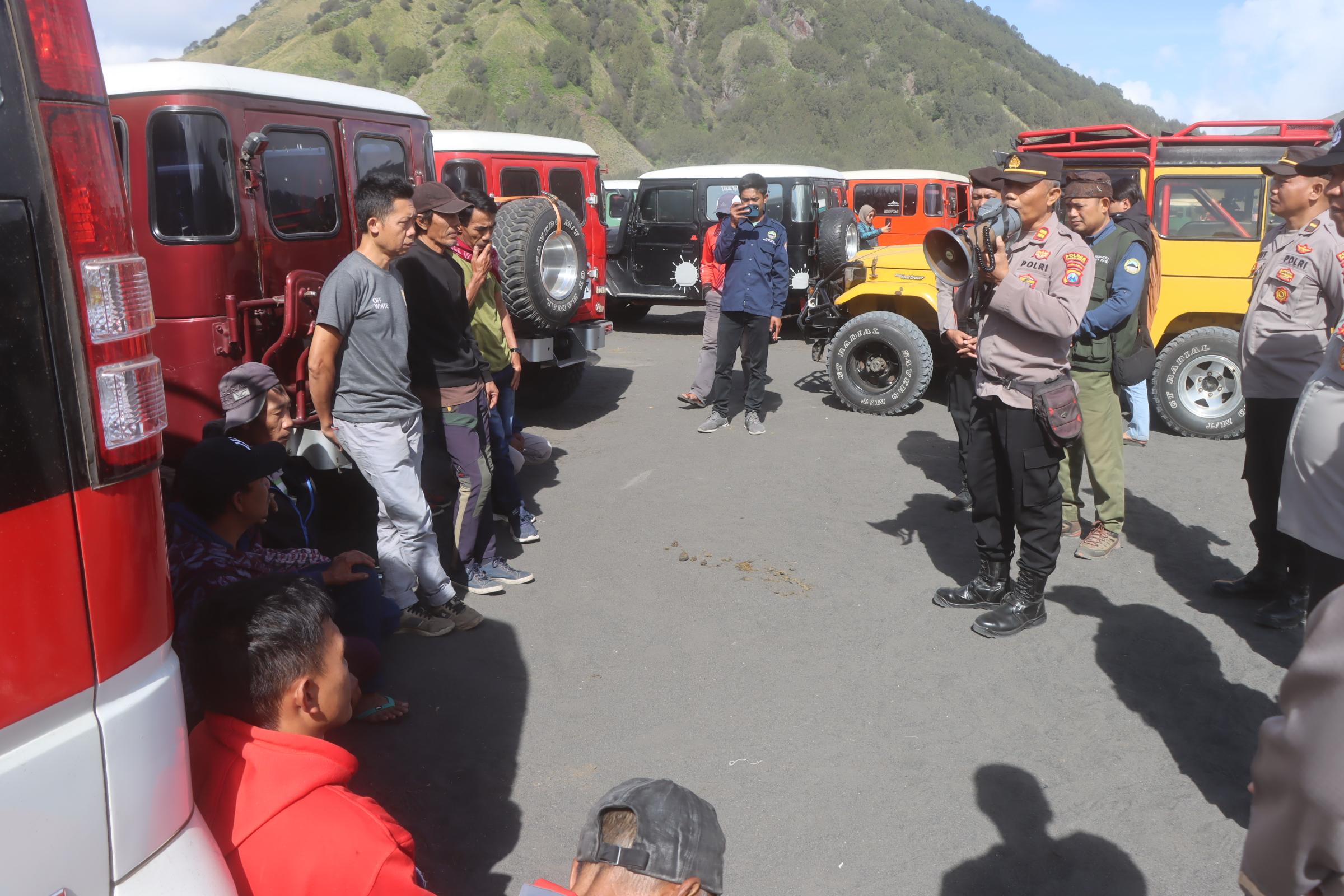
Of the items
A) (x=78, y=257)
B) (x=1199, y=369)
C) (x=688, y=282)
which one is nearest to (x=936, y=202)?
(x=688, y=282)

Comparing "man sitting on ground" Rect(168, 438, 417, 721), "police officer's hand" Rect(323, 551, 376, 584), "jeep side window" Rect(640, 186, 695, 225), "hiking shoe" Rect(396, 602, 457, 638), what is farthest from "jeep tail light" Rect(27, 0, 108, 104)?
"jeep side window" Rect(640, 186, 695, 225)

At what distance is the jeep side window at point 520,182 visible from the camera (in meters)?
9.32

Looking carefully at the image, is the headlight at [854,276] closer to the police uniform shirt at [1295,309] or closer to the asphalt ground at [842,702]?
the asphalt ground at [842,702]

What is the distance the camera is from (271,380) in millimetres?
3736

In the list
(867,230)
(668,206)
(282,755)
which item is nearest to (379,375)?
(282,755)

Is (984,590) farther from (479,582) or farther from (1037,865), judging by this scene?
(479,582)

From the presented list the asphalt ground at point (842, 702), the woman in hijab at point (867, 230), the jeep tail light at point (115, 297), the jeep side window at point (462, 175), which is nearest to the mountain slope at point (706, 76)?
the woman in hijab at point (867, 230)

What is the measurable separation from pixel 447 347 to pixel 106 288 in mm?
2813

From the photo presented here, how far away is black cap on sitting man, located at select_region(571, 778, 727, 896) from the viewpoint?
50.0 inches

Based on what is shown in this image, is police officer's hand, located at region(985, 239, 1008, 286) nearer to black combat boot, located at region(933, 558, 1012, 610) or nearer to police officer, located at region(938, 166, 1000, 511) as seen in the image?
police officer, located at region(938, 166, 1000, 511)

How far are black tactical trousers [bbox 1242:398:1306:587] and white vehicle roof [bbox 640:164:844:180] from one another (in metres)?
8.67

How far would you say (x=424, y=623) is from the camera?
4.21 meters

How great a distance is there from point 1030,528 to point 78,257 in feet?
11.6

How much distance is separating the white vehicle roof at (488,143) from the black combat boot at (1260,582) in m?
7.11
